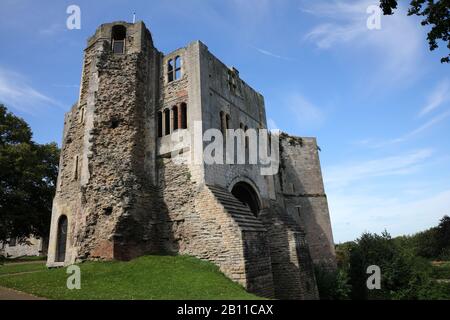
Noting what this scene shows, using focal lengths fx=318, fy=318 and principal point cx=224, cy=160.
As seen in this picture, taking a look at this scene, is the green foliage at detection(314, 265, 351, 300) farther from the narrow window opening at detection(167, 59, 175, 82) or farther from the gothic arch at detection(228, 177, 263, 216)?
the narrow window opening at detection(167, 59, 175, 82)

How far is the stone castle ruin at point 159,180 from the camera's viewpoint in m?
12.3

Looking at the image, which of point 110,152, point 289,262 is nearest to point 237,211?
point 289,262

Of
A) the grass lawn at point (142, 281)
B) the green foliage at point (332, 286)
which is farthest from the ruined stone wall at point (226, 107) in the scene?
the green foliage at point (332, 286)

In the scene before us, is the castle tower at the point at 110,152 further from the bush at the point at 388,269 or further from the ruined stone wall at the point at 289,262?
the bush at the point at 388,269

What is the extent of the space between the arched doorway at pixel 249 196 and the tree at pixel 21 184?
15.6m

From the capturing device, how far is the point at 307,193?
25.3m

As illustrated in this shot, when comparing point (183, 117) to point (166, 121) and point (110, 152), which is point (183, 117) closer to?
point (166, 121)

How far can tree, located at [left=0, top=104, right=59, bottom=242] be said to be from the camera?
873 inches

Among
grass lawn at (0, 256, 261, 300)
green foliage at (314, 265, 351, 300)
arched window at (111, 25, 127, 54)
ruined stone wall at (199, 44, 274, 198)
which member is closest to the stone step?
ruined stone wall at (199, 44, 274, 198)

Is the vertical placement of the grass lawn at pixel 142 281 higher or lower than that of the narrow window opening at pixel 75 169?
lower

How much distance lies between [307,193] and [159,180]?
14481mm

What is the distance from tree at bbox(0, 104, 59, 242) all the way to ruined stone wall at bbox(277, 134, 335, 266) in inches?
711
